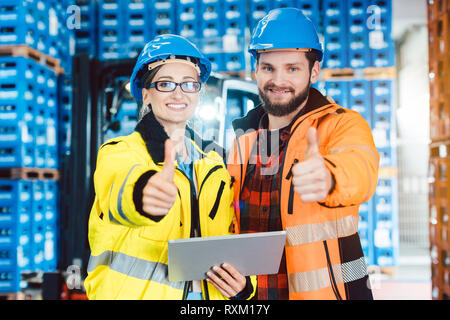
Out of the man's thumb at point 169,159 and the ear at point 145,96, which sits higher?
the ear at point 145,96

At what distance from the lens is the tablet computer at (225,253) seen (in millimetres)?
1927

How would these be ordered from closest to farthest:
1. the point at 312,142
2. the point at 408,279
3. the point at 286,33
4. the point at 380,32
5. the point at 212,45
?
the point at 312,142
the point at 286,33
the point at 380,32
the point at 212,45
the point at 408,279

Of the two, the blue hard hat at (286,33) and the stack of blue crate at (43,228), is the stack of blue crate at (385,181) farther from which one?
the stack of blue crate at (43,228)

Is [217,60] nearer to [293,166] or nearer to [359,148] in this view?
[293,166]

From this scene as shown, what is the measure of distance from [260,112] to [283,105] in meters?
0.19

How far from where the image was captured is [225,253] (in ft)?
6.63

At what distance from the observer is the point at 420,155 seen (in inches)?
301

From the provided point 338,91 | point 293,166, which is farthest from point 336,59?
point 293,166

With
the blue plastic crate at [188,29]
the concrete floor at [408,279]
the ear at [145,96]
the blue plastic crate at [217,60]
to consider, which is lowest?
the concrete floor at [408,279]

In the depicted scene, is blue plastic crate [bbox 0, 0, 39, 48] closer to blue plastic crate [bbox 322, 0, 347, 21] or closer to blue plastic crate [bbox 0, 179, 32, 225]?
blue plastic crate [bbox 0, 179, 32, 225]

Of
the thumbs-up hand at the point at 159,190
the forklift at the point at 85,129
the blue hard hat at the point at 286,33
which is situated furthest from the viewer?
the forklift at the point at 85,129

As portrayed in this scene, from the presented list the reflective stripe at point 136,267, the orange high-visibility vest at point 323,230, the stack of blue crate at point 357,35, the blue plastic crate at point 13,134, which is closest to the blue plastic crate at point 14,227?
the blue plastic crate at point 13,134

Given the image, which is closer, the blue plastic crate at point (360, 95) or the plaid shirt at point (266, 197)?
the plaid shirt at point (266, 197)

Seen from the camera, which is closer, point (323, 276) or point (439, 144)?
point (323, 276)
